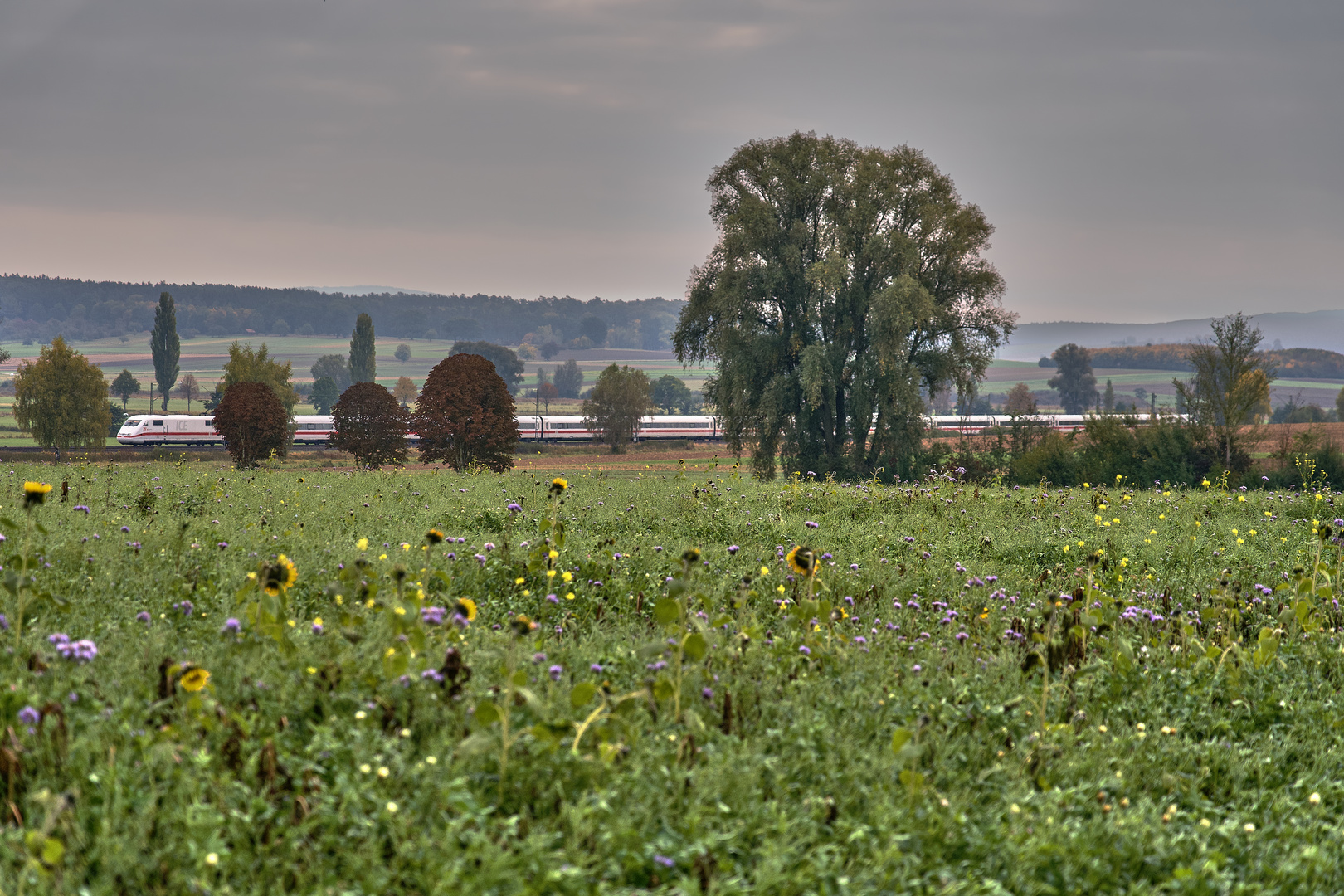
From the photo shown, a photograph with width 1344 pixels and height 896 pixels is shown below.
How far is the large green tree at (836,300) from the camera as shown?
91.9ft

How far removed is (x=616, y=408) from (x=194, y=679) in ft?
243

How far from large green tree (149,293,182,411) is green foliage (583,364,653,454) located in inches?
1810

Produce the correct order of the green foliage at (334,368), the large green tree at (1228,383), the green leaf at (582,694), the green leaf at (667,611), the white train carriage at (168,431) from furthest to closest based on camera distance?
the green foliage at (334,368), the white train carriage at (168,431), the large green tree at (1228,383), the green leaf at (667,611), the green leaf at (582,694)

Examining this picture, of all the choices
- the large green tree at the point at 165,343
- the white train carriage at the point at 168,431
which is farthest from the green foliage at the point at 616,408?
the large green tree at the point at 165,343

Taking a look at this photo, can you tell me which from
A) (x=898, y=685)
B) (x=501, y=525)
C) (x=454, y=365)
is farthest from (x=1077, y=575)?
(x=454, y=365)

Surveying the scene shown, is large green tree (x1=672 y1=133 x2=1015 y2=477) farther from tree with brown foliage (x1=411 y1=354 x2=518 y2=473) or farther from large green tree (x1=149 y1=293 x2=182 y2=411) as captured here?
large green tree (x1=149 y1=293 x2=182 y2=411)

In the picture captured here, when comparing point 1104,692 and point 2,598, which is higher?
point 2,598

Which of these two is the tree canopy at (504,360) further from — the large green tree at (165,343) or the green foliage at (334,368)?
the large green tree at (165,343)

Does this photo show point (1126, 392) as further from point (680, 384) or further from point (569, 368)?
point (569, 368)

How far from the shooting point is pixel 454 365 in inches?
1364

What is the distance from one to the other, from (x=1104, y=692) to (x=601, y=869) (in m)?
3.26

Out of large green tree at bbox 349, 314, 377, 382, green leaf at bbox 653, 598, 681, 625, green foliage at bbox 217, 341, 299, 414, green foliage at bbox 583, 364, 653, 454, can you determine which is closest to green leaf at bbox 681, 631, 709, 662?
green leaf at bbox 653, 598, 681, 625

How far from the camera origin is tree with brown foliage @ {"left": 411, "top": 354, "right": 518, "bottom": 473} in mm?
34125

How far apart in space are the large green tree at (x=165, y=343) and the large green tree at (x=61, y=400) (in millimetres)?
42064
